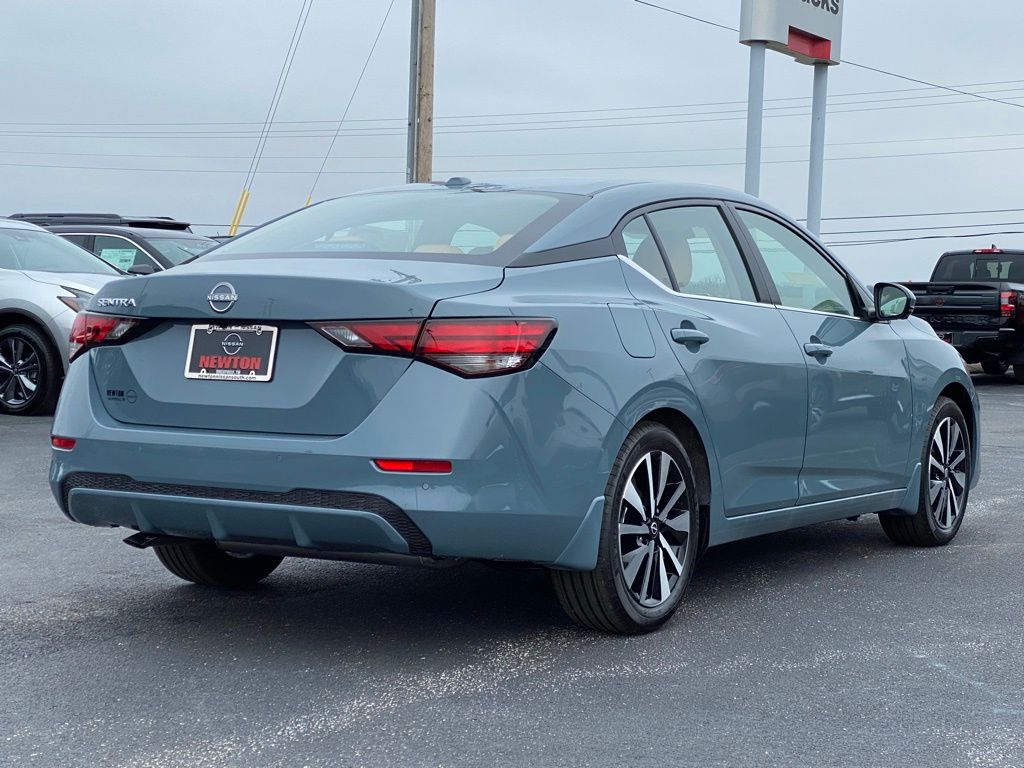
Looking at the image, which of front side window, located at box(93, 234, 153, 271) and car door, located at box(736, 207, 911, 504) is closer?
car door, located at box(736, 207, 911, 504)

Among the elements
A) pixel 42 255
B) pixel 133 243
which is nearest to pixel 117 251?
pixel 133 243

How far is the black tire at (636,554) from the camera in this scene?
496cm

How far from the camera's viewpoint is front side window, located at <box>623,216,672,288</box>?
5418 mm

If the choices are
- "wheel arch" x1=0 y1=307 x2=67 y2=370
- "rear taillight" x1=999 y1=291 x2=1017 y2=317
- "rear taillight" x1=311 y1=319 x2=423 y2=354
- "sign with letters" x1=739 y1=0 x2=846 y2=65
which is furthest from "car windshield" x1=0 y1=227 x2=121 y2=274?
"sign with letters" x1=739 y1=0 x2=846 y2=65

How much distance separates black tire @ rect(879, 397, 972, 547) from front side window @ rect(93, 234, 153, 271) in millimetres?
11867

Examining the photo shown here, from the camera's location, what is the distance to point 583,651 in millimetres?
5066

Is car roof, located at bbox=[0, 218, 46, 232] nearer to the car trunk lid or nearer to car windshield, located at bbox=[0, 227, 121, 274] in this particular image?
car windshield, located at bbox=[0, 227, 121, 274]

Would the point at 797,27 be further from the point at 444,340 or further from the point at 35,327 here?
the point at 444,340

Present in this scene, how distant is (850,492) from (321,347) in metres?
2.88

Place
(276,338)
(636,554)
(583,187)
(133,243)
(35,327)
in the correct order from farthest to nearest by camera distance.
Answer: (133,243) < (35,327) < (583,187) < (636,554) < (276,338)

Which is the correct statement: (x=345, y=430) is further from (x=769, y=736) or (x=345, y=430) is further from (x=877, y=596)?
(x=877, y=596)

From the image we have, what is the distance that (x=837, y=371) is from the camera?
252 inches

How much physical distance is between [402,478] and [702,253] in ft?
6.19

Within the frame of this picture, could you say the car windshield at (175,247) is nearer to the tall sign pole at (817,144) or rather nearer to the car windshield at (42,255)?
the car windshield at (42,255)
